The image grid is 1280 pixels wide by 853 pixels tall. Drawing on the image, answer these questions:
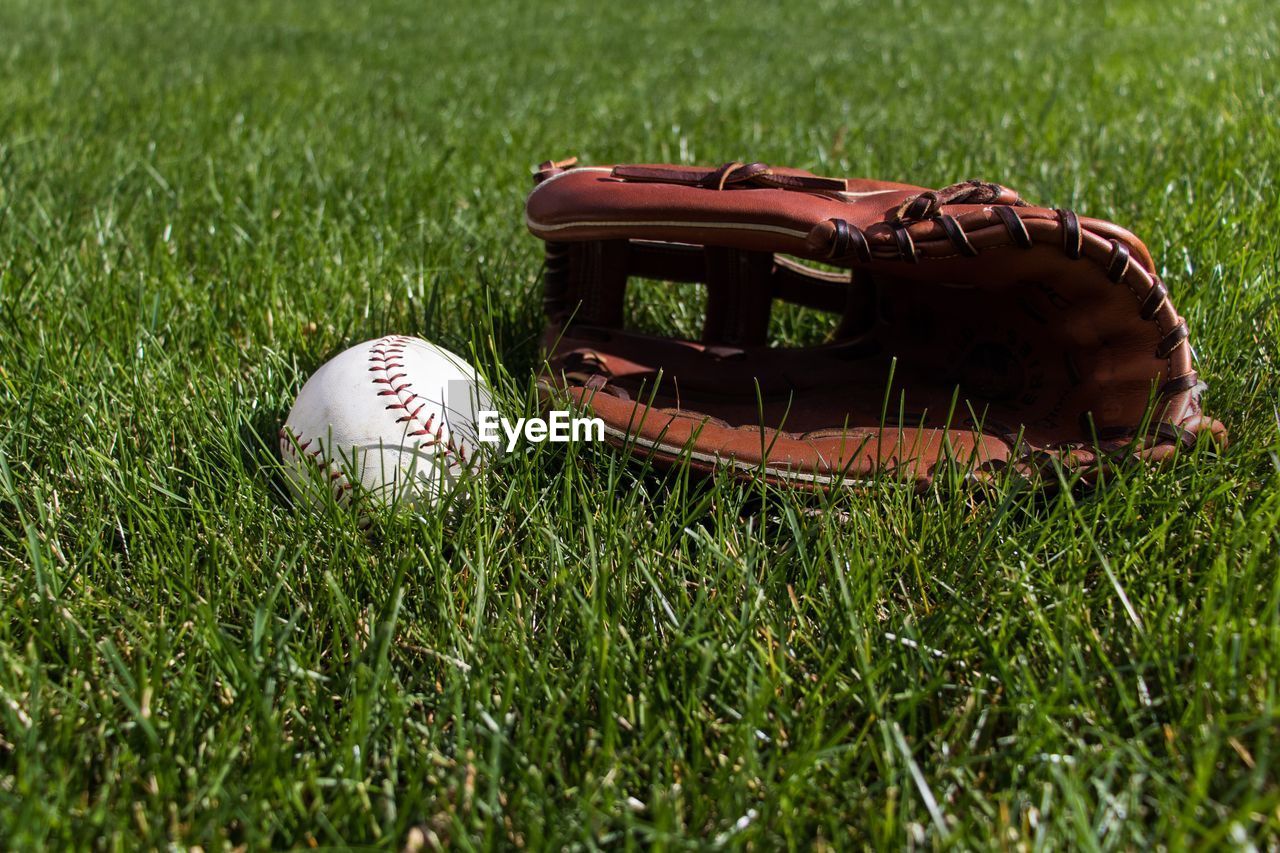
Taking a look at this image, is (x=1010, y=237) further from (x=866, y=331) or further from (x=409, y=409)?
(x=409, y=409)

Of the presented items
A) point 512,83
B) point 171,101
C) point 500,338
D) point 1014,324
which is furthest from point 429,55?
point 1014,324

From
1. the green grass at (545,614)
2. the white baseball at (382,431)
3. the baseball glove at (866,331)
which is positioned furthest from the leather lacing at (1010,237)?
the white baseball at (382,431)

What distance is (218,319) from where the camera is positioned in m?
2.67

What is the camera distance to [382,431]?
193 cm

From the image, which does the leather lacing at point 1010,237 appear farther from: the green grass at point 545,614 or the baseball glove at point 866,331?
the green grass at point 545,614

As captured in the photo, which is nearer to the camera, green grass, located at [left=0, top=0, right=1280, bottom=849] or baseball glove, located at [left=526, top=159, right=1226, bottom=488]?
green grass, located at [left=0, top=0, right=1280, bottom=849]

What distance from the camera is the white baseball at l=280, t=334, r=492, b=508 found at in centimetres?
186

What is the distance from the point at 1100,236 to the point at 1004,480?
473 mm

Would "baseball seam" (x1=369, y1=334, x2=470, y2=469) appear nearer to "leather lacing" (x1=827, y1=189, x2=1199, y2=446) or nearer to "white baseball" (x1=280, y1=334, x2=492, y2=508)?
"white baseball" (x1=280, y1=334, x2=492, y2=508)

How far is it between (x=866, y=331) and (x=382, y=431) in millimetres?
1178

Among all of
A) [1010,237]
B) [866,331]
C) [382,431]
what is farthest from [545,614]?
[866,331]

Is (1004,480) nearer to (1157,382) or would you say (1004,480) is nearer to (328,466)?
(1157,382)

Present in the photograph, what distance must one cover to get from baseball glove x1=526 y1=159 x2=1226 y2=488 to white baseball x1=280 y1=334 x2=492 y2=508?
0.25m

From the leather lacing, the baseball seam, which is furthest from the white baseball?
the leather lacing
